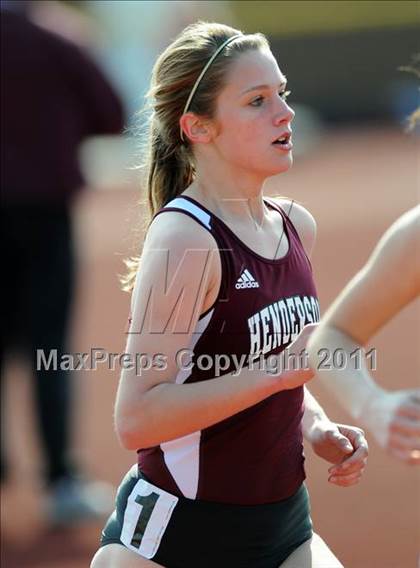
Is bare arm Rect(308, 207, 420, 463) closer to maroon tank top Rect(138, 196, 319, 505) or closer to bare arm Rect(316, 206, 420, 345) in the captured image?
bare arm Rect(316, 206, 420, 345)

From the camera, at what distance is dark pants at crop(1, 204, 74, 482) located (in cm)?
576

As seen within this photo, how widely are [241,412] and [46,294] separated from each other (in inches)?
124

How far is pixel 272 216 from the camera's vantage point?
310 centimetres

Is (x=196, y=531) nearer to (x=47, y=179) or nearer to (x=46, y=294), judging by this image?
(x=46, y=294)

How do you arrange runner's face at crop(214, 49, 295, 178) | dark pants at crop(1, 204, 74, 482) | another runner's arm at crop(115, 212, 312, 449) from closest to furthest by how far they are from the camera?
another runner's arm at crop(115, 212, 312, 449)
runner's face at crop(214, 49, 295, 178)
dark pants at crop(1, 204, 74, 482)

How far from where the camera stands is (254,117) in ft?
9.58

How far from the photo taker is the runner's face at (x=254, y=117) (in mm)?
2910

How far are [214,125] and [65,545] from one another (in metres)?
3.03

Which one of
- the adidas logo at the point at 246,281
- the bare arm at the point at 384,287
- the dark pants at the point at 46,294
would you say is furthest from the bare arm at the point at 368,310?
the dark pants at the point at 46,294

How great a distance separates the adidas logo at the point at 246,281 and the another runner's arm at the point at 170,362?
7cm

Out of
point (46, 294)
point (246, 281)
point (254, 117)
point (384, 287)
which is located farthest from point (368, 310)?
point (46, 294)

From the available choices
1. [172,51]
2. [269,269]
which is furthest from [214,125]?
[269,269]

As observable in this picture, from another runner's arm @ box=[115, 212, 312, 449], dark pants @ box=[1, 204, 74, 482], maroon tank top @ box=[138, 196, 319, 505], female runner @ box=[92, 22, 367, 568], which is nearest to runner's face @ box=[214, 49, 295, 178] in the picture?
female runner @ box=[92, 22, 367, 568]

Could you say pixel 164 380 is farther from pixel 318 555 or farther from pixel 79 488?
pixel 79 488
